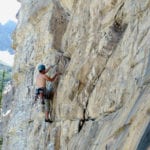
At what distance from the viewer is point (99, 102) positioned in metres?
13.2

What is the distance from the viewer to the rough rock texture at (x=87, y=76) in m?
10.5

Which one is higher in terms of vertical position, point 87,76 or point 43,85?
point 87,76

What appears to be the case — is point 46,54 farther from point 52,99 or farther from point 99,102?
point 99,102

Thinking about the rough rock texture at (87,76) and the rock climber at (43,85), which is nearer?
the rough rock texture at (87,76)

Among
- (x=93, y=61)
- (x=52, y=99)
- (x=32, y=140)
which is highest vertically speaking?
(x=93, y=61)

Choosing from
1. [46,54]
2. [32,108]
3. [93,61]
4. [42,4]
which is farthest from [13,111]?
[93,61]

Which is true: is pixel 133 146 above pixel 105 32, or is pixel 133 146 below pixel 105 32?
below

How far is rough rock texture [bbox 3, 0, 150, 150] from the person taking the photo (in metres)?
10.5

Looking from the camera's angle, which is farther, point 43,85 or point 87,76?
point 43,85

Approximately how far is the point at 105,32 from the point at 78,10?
3.42m

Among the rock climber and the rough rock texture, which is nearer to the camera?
the rough rock texture

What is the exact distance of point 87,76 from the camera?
14.6 metres

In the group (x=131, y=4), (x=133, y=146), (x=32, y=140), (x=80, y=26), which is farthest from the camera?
(x=32, y=140)

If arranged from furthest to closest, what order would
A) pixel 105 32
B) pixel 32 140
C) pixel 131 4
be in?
1. pixel 32 140
2. pixel 105 32
3. pixel 131 4
